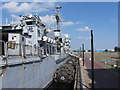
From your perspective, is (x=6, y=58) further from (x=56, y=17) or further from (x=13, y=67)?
(x=56, y=17)

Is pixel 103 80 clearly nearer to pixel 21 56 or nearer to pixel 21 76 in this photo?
pixel 21 76

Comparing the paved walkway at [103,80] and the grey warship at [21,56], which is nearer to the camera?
the grey warship at [21,56]

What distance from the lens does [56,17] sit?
33.6 m

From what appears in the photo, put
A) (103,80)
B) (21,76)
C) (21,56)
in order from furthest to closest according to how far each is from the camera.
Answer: (103,80) → (21,56) → (21,76)

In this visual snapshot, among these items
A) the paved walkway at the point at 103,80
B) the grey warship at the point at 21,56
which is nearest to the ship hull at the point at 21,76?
the grey warship at the point at 21,56

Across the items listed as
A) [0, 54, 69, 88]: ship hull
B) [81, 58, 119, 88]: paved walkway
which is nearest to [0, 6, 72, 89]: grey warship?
[0, 54, 69, 88]: ship hull

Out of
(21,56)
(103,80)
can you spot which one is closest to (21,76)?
(21,56)

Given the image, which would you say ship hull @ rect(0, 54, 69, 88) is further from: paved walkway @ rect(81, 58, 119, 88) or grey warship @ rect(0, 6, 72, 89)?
paved walkway @ rect(81, 58, 119, 88)

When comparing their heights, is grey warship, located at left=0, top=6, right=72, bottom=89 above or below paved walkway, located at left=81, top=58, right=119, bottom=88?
above

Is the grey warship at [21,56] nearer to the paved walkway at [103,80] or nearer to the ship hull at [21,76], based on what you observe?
the ship hull at [21,76]

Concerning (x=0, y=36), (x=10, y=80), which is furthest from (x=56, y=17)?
(x=10, y=80)

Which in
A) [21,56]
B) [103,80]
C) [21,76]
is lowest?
[103,80]

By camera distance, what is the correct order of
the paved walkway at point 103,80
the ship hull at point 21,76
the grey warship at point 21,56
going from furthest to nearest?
the paved walkway at point 103,80, the grey warship at point 21,56, the ship hull at point 21,76

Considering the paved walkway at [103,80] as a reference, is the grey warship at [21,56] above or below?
above
